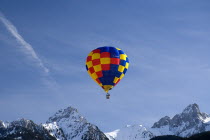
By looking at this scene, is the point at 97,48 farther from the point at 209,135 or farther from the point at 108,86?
the point at 209,135

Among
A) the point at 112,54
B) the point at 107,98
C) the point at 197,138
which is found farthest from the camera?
the point at 197,138

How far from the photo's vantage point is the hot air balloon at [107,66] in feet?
294

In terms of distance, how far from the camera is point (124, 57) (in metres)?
92.9

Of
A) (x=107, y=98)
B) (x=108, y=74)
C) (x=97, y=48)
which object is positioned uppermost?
(x=97, y=48)

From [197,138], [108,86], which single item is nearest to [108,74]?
[108,86]

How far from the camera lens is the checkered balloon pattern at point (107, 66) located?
8950 cm

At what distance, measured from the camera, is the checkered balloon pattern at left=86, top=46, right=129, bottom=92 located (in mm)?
89500

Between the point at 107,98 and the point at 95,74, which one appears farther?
the point at 95,74

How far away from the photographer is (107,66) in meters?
89.7

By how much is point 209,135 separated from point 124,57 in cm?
5739

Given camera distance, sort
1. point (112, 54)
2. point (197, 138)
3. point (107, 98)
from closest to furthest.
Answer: point (107, 98) → point (112, 54) → point (197, 138)

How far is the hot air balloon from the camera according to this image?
294 ft

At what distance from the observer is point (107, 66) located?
89688mm

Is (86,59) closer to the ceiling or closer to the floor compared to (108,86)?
closer to the ceiling
